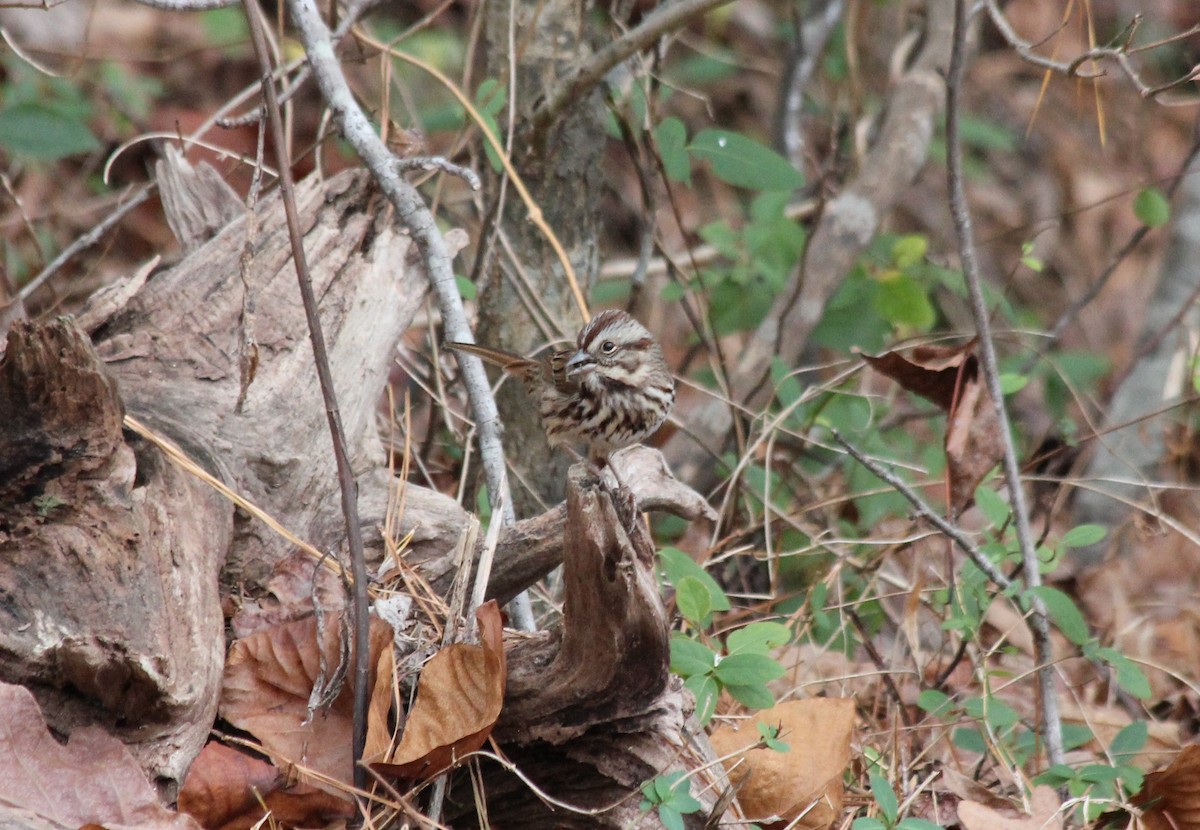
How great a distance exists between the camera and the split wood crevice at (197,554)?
2.39m

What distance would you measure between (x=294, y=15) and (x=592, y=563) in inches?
69.3

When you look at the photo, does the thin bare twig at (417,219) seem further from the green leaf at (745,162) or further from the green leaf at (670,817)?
the green leaf at (745,162)

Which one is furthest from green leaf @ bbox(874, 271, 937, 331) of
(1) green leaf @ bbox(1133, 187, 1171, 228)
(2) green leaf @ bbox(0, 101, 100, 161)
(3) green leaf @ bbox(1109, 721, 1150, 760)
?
(2) green leaf @ bbox(0, 101, 100, 161)

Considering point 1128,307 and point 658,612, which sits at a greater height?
point 658,612

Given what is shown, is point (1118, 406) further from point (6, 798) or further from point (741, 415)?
point (6, 798)

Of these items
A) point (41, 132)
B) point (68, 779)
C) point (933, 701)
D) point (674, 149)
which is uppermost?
point (41, 132)

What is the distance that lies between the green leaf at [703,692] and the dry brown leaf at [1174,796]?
1065 mm

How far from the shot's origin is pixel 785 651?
3.59 meters

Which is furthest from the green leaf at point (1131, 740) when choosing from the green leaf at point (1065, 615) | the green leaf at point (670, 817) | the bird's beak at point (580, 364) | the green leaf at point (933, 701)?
the bird's beak at point (580, 364)

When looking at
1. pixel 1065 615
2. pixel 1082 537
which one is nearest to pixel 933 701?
pixel 1065 615

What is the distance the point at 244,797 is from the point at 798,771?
1.16 metres

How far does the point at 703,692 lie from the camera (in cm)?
264

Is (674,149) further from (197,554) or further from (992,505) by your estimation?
(197,554)

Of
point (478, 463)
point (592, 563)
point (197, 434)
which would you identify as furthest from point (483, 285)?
point (592, 563)
